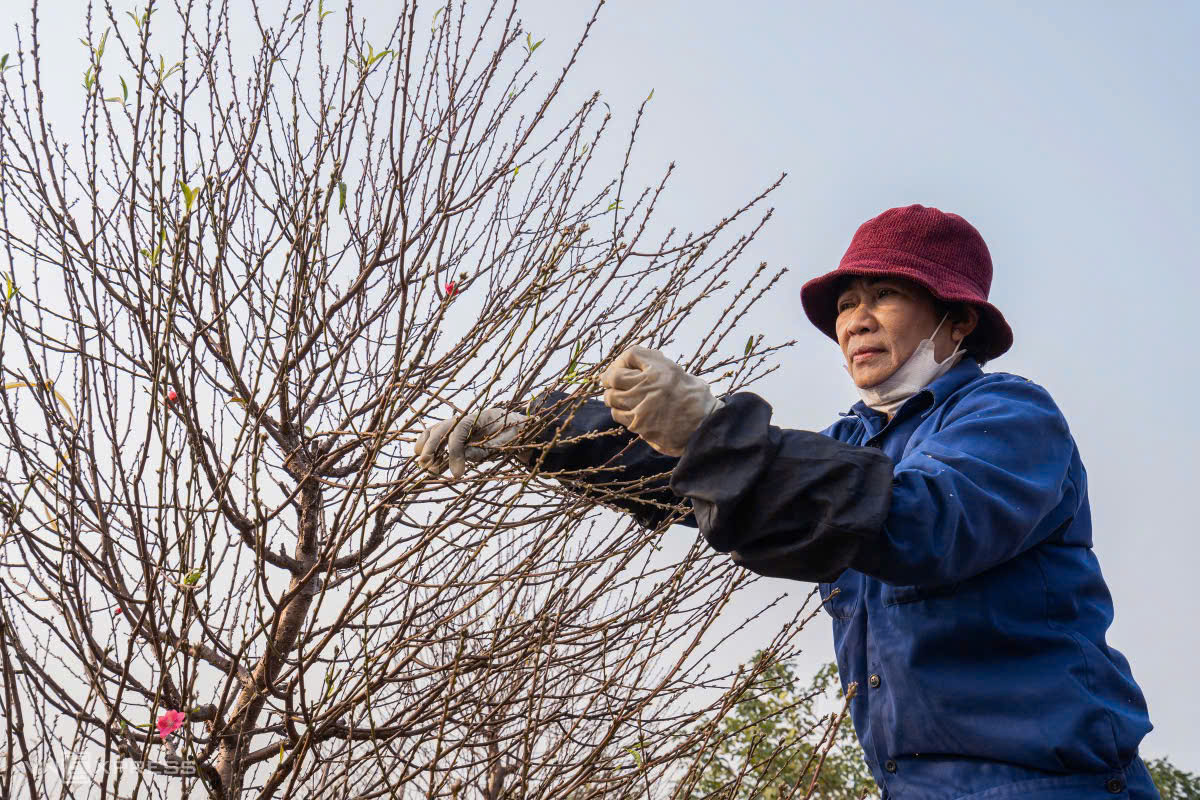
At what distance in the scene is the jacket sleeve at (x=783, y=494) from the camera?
145 centimetres

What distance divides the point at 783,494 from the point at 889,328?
89cm

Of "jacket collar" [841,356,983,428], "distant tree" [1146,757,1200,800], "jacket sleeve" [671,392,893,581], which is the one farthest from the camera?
"distant tree" [1146,757,1200,800]

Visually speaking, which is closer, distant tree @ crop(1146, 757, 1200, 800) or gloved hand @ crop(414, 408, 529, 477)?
gloved hand @ crop(414, 408, 529, 477)

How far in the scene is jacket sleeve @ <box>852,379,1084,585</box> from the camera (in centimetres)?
147

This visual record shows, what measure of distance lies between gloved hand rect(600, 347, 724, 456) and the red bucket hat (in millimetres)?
831

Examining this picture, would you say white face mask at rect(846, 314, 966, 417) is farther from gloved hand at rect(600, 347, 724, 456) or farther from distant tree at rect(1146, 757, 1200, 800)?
distant tree at rect(1146, 757, 1200, 800)

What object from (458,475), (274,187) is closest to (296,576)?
(458,475)

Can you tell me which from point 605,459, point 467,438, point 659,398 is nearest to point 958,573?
point 659,398

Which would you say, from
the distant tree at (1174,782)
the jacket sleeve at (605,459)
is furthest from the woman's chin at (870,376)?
the distant tree at (1174,782)

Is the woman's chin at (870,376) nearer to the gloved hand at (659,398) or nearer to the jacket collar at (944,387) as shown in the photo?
the jacket collar at (944,387)

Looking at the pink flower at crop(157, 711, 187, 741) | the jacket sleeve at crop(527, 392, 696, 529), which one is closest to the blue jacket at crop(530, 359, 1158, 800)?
the jacket sleeve at crop(527, 392, 696, 529)

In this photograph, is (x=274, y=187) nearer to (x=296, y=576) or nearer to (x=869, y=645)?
(x=296, y=576)

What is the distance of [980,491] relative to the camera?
1550mm

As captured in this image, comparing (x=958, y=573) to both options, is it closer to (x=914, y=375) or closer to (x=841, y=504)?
(x=841, y=504)
